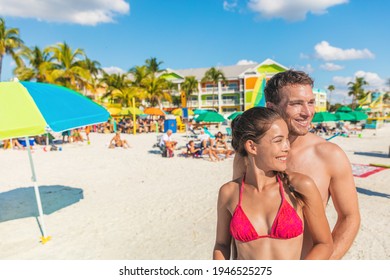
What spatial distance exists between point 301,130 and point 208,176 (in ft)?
23.5

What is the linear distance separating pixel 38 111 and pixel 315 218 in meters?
3.36

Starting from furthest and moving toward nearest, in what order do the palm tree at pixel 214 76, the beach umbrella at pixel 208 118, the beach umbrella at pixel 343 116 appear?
the palm tree at pixel 214 76 < the beach umbrella at pixel 343 116 < the beach umbrella at pixel 208 118

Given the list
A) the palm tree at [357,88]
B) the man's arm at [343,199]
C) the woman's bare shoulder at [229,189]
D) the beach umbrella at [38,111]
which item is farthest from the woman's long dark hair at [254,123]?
the palm tree at [357,88]

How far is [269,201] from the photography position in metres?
1.38

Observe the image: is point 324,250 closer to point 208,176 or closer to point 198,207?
point 198,207

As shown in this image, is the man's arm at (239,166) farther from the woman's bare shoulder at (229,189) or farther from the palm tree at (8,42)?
the palm tree at (8,42)

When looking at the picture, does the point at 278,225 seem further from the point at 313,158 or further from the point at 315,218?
the point at 313,158

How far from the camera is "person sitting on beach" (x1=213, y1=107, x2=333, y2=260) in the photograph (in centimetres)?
130

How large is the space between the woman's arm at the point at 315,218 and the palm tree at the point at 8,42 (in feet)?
107

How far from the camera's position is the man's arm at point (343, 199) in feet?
4.69

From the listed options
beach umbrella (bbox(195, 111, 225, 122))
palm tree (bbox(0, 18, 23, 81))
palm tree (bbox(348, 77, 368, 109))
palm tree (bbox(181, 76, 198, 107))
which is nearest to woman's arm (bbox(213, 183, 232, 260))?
beach umbrella (bbox(195, 111, 225, 122))

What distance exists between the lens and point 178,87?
A: 5212cm
